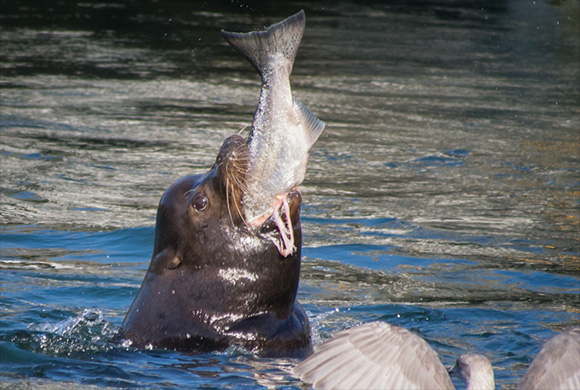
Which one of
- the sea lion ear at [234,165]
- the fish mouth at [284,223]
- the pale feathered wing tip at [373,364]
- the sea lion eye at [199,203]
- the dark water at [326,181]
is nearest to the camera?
the pale feathered wing tip at [373,364]

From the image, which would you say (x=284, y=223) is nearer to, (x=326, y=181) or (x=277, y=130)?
(x=277, y=130)

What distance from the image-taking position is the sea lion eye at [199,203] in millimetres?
4793

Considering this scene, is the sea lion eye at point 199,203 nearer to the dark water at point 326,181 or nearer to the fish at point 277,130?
the fish at point 277,130

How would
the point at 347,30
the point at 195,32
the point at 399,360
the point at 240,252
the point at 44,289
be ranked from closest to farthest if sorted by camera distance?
the point at 399,360 < the point at 240,252 < the point at 44,289 < the point at 195,32 < the point at 347,30

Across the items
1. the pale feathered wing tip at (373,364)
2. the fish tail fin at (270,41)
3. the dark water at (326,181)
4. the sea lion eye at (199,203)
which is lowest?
the dark water at (326,181)

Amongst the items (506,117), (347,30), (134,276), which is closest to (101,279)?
(134,276)

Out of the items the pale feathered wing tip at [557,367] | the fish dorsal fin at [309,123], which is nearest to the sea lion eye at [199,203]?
the fish dorsal fin at [309,123]

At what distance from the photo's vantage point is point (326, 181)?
32.2 ft

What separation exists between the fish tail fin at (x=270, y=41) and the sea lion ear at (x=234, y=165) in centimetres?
35

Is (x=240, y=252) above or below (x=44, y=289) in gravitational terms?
above

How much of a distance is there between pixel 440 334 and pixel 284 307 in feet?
5.03

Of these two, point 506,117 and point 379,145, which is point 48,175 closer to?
point 379,145

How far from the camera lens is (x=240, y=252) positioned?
15.5ft

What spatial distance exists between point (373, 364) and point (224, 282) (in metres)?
1.62
